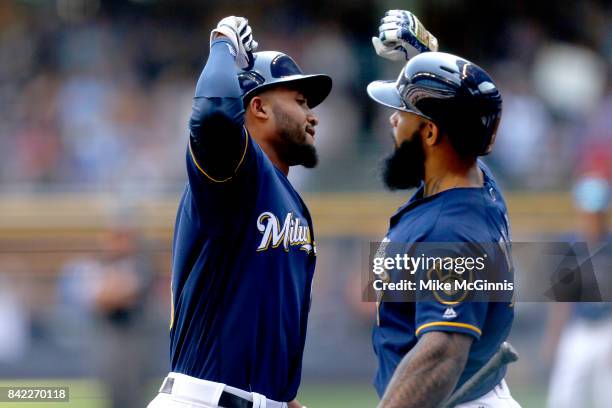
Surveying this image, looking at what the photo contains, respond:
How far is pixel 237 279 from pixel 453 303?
0.81 metres

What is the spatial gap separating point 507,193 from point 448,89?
9002mm

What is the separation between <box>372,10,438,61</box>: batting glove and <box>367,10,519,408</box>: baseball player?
308 millimetres

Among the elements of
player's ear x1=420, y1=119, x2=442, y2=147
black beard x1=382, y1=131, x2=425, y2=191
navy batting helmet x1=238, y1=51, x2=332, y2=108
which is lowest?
black beard x1=382, y1=131, x2=425, y2=191

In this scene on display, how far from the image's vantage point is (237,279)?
3.86m

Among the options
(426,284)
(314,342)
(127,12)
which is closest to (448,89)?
(426,284)

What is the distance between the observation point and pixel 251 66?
13.7ft

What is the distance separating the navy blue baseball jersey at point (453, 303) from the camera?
361 cm

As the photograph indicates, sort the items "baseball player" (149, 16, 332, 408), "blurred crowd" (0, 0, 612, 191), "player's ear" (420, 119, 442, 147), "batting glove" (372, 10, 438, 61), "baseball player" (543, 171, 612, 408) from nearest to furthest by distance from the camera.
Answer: "baseball player" (149, 16, 332, 408) → "player's ear" (420, 119, 442, 147) → "batting glove" (372, 10, 438, 61) → "baseball player" (543, 171, 612, 408) → "blurred crowd" (0, 0, 612, 191)

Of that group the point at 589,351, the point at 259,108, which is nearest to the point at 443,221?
the point at 259,108

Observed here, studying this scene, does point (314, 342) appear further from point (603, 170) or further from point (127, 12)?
point (127, 12)

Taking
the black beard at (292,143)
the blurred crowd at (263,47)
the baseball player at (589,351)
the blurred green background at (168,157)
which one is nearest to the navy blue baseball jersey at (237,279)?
the black beard at (292,143)

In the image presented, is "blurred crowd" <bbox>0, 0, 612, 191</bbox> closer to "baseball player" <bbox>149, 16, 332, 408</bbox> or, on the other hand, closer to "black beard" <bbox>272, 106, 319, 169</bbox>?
"black beard" <bbox>272, 106, 319, 169</bbox>

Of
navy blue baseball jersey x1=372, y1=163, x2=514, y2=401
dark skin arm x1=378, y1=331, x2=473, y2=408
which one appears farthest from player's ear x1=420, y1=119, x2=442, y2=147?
→ dark skin arm x1=378, y1=331, x2=473, y2=408

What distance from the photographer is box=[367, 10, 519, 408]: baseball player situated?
3.55m
